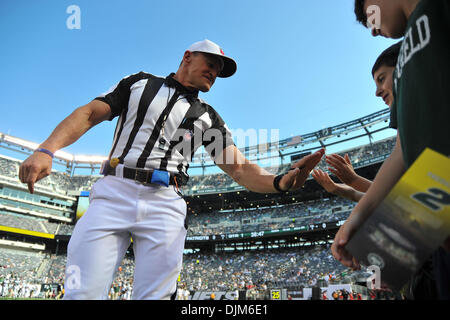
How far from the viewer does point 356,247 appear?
95 cm

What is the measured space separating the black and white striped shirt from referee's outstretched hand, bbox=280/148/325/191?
75 centimetres

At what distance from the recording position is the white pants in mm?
1461

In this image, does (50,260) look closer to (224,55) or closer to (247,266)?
(247,266)

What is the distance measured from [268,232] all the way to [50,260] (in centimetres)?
Answer: 2782

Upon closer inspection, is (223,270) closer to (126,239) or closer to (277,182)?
(277,182)

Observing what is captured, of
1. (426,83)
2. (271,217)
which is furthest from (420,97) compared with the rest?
(271,217)

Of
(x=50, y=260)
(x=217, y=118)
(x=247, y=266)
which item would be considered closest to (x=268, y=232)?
(x=247, y=266)

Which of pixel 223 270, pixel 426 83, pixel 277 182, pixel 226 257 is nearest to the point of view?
pixel 426 83

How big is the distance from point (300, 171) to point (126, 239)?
1.20 metres

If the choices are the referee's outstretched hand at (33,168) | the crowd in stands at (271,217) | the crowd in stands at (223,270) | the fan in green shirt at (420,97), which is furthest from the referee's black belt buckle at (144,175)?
the crowd in stands at (271,217)

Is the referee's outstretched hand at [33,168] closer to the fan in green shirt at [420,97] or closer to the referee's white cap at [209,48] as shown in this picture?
the referee's white cap at [209,48]

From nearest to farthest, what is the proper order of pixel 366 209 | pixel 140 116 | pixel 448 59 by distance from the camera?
pixel 448 59 → pixel 366 209 → pixel 140 116

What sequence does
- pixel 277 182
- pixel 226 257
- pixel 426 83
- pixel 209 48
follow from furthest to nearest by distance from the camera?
1. pixel 226 257
2. pixel 209 48
3. pixel 277 182
4. pixel 426 83

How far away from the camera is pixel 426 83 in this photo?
0.87m
